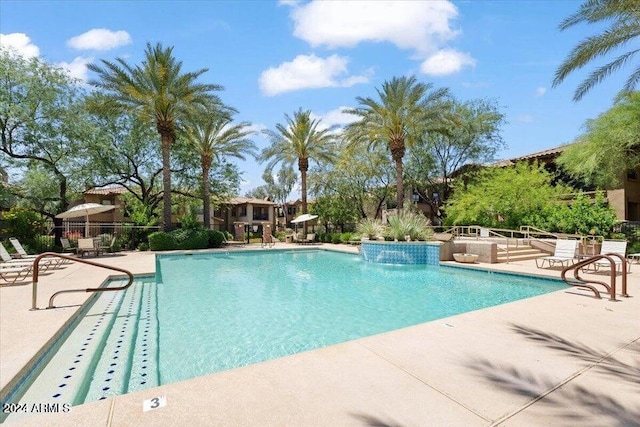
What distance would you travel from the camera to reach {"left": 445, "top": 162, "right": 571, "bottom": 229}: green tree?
19.5 m

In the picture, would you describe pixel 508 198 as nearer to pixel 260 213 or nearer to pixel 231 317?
pixel 231 317

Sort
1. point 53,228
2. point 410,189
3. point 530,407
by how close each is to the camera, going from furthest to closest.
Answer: point 410,189 < point 53,228 < point 530,407

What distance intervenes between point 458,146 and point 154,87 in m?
22.6

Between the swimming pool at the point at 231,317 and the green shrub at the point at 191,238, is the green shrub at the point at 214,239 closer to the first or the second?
the green shrub at the point at 191,238

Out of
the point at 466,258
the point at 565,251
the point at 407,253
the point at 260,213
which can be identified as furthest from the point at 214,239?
the point at 260,213

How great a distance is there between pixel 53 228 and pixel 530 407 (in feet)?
79.4

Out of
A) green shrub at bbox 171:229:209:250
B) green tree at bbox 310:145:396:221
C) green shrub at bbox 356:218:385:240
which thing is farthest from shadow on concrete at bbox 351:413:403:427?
green tree at bbox 310:145:396:221

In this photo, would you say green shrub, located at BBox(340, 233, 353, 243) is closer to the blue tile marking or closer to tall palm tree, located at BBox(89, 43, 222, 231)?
the blue tile marking

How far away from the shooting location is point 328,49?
1429 centimetres

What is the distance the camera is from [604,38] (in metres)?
9.64

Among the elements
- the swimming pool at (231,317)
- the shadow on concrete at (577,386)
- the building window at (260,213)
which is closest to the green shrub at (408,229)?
the swimming pool at (231,317)

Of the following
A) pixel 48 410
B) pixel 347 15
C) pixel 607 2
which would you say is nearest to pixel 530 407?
pixel 48 410

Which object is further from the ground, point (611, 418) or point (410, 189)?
point (410, 189)

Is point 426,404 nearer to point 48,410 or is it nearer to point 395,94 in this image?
point 48,410
